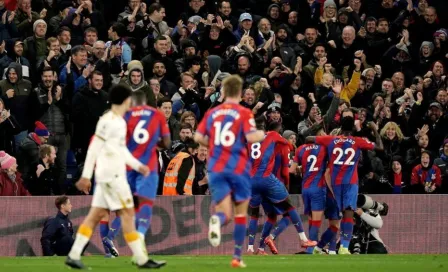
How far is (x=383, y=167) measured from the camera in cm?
2580

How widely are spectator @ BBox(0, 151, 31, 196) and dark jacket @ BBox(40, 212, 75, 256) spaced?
1448mm

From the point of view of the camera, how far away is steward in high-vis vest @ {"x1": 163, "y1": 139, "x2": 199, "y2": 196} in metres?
23.7

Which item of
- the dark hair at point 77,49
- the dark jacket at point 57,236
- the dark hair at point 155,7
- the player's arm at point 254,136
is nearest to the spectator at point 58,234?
the dark jacket at point 57,236

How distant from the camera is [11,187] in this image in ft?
77.7

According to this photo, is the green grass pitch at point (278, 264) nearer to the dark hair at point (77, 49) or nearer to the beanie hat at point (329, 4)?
the dark hair at point (77, 49)

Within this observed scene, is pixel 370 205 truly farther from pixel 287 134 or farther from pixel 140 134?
pixel 140 134

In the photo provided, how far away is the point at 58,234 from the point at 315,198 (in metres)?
4.52

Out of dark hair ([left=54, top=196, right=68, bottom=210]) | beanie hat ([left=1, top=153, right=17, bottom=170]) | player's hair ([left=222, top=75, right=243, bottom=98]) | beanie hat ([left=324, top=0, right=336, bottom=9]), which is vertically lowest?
dark hair ([left=54, top=196, right=68, bottom=210])

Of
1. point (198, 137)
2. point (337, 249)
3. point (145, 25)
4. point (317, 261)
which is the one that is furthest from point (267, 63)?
point (198, 137)

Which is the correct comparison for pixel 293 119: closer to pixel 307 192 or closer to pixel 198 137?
pixel 307 192

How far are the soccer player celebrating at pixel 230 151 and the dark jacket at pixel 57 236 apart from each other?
5.90 meters

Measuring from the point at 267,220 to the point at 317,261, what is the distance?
4.03m

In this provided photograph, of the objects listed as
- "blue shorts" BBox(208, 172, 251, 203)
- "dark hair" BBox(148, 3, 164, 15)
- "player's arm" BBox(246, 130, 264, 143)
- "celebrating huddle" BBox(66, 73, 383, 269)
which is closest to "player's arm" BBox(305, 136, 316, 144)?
"celebrating huddle" BBox(66, 73, 383, 269)

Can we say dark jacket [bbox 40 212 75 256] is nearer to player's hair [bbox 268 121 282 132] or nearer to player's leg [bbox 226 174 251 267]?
player's hair [bbox 268 121 282 132]
